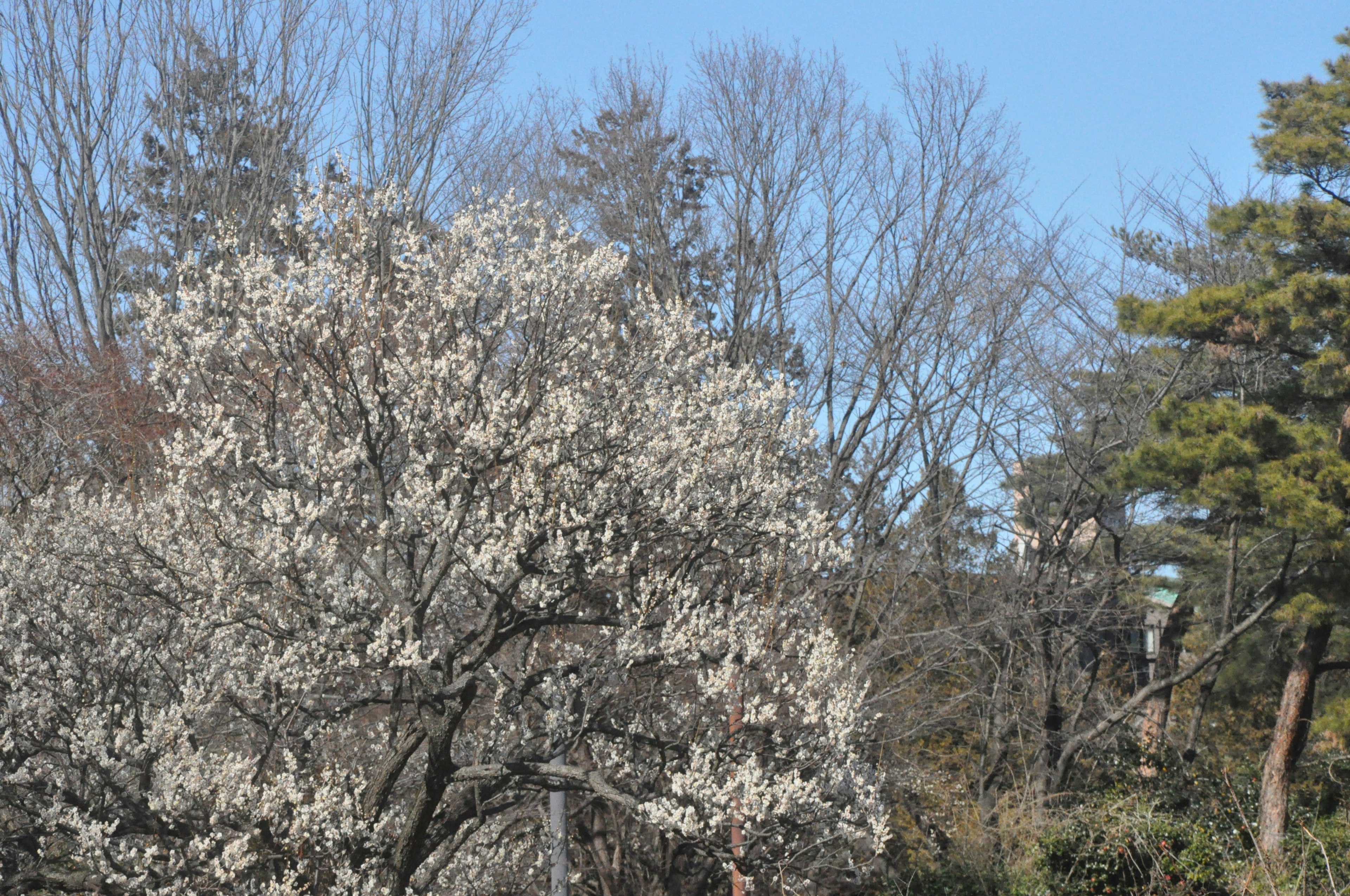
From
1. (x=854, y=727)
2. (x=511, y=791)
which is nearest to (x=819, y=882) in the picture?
(x=511, y=791)

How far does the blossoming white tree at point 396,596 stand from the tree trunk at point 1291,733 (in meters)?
7.29

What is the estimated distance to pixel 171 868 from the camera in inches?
261

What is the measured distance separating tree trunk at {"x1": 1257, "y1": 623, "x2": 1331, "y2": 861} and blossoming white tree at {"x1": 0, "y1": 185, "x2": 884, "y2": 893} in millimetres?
7293

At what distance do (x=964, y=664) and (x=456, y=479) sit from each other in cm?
1131

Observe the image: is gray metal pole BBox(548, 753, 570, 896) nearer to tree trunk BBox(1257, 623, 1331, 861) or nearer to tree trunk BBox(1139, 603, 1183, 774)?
tree trunk BBox(1257, 623, 1331, 861)

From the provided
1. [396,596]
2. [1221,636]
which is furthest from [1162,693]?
[396,596]

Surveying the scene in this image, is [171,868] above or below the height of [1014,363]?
below

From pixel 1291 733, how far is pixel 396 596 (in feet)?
37.2

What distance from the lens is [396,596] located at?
736 centimetres

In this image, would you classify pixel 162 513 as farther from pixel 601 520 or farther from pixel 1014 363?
pixel 1014 363

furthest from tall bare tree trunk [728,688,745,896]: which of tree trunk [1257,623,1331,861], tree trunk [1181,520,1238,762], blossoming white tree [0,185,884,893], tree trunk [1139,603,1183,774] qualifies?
tree trunk [1181,520,1238,762]

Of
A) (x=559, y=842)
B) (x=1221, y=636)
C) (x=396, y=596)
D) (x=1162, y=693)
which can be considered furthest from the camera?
(x=1162, y=693)

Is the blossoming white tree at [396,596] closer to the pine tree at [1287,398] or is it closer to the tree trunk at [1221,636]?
the pine tree at [1287,398]

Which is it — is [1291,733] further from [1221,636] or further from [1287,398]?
[1287,398]
